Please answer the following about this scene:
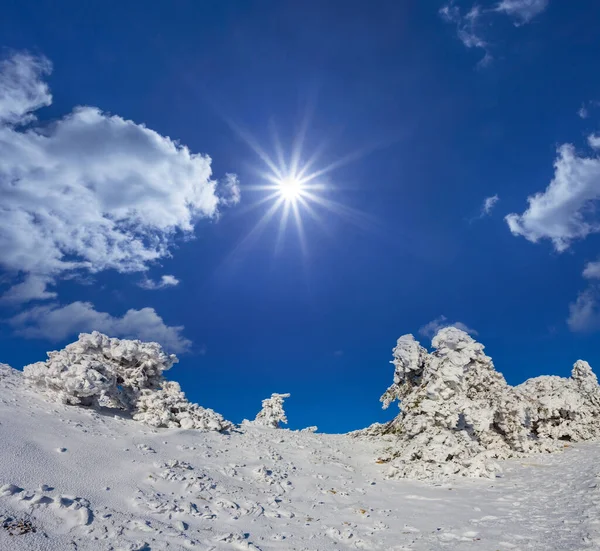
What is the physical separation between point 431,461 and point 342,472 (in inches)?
133

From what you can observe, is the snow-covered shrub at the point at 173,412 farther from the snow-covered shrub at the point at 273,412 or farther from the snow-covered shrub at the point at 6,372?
the snow-covered shrub at the point at 273,412

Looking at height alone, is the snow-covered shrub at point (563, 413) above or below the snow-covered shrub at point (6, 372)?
above

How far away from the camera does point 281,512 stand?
370 inches

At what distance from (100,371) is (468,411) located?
13697 mm

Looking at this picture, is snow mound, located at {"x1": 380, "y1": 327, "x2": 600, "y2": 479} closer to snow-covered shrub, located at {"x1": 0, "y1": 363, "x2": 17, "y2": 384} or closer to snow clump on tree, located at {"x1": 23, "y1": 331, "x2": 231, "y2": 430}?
snow clump on tree, located at {"x1": 23, "y1": 331, "x2": 231, "y2": 430}

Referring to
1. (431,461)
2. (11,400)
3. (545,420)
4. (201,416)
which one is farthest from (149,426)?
(545,420)

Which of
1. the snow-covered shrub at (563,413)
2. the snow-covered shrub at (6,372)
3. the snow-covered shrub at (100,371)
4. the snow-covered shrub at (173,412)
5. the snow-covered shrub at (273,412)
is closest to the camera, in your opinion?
the snow-covered shrub at (100,371)

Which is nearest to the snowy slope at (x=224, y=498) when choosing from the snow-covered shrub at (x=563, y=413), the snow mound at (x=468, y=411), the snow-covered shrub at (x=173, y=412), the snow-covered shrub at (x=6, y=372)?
the snow-covered shrub at (x=6, y=372)

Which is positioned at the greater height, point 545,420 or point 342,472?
point 545,420

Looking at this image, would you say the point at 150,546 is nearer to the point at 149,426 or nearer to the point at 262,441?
the point at 149,426

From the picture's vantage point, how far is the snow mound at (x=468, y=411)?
1503 centimetres

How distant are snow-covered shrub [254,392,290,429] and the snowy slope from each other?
9405mm

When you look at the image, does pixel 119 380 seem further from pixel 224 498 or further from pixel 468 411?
pixel 468 411

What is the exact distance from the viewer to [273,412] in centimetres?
2378
